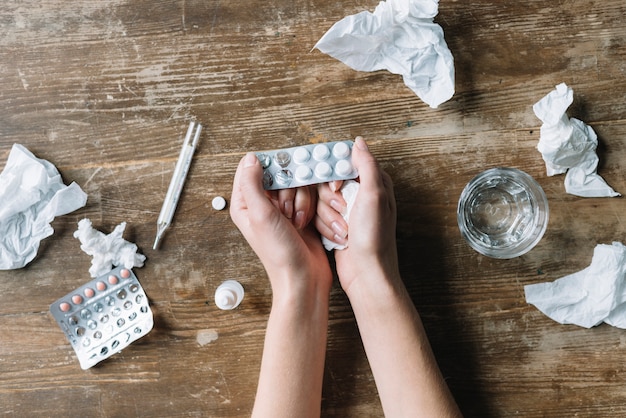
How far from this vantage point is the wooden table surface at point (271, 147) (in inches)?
30.3

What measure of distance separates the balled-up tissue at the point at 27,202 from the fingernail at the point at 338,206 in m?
0.40

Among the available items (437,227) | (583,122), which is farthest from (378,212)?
(583,122)

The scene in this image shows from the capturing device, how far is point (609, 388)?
0.76 m

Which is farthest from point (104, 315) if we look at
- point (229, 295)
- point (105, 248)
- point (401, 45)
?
point (401, 45)

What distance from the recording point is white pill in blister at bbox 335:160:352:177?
71 centimetres

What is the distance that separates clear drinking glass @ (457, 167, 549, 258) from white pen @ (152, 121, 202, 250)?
436 mm

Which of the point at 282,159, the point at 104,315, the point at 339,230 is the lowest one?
the point at 104,315

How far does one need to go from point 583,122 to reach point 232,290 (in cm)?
62

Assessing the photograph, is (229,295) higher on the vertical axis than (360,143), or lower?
lower

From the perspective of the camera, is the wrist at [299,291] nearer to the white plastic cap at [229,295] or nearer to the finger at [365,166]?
the white plastic cap at [229,295]

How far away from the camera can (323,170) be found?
71 cm

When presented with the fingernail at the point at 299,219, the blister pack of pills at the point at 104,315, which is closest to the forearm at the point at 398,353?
the fingernail at the point at 299,219

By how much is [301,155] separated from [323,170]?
4 centimetres

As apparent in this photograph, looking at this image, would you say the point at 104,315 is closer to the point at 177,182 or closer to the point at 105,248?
the point at 105,248
